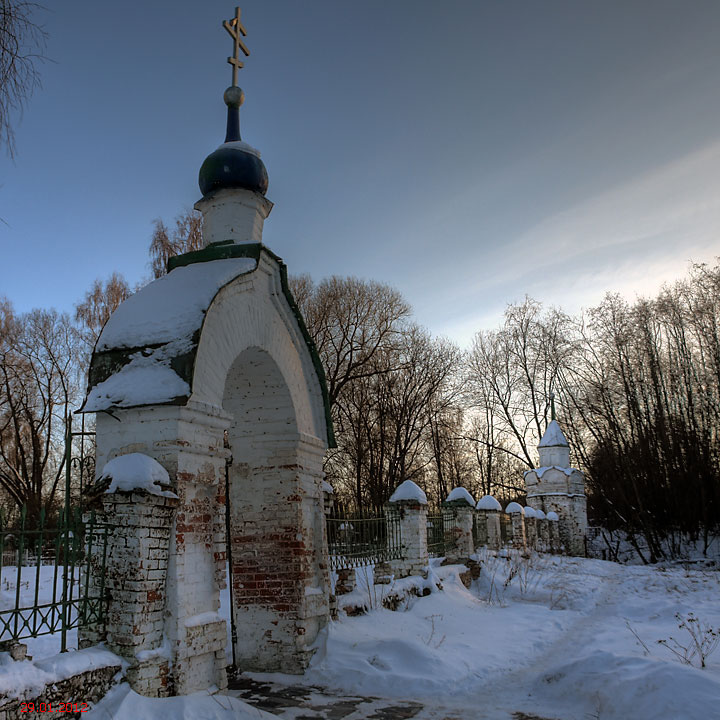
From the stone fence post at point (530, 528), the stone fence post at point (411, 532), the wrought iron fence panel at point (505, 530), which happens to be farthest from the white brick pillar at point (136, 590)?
the wrought iron fence panel at point (505, 530)

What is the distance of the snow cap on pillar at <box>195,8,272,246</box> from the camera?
22.7 feet

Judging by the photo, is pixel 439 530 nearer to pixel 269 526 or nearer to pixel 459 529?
pixel 459 529

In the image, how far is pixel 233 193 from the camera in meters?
6.98

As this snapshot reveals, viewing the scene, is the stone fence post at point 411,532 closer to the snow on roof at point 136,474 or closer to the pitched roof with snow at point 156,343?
the pitched roof with snow at point 156,343

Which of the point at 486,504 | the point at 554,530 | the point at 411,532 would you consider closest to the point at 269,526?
the point at 411,532

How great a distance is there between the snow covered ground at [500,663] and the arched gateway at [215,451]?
40cm

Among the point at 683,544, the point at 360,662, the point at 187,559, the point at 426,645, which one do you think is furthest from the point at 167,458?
the point at 683,544

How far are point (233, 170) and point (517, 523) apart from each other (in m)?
13.9

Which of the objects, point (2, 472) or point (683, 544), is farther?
point (2, 472)

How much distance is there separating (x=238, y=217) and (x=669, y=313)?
21.2 meters

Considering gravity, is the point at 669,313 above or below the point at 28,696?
above

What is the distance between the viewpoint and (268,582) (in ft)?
21.8

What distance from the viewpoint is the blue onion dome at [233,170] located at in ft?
22.6

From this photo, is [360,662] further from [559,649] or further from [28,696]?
[28,696]
